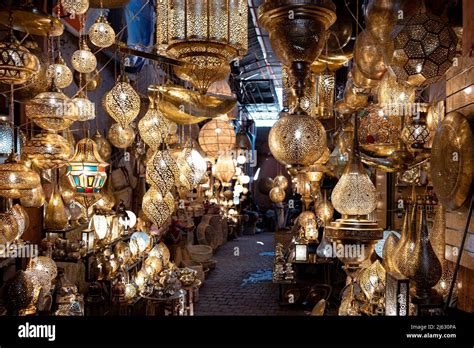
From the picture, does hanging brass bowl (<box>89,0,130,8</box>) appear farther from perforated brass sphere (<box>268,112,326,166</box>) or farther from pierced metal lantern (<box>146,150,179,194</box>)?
→ perforated brass sphere (<box>268,112,326,166</box>)

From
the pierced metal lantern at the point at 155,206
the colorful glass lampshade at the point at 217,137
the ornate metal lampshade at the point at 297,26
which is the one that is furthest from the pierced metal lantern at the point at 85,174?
the ornate metal lampshade at the point at 297,26

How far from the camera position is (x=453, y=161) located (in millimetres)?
1696

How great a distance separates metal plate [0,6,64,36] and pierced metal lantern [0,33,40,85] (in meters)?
0.09

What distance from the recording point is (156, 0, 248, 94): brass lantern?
138cm

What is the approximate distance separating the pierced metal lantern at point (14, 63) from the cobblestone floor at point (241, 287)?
5288mm

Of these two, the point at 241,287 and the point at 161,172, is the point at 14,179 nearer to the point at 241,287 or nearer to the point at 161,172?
the point at 161,172

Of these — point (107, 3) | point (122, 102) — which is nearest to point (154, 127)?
point (122, 102)

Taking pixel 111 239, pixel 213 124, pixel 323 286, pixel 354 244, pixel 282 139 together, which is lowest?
pixel 323 286

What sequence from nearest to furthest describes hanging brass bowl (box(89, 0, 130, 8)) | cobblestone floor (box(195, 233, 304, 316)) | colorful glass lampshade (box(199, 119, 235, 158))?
hanging brass bowl (box(89, 0, 130, 8))
colorful glass lampshade (box(199, 119, 235, 158))
cobblestone floor (box(195, 233, 304, 316))

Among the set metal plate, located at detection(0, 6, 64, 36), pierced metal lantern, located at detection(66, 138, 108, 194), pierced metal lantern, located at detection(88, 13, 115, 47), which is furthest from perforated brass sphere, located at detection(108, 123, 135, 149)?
metal plate, located at detection(0, 6, 64, 36)

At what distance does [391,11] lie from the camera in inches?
61.9

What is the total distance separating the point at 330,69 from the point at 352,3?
1.88 ft

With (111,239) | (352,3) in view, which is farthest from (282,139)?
(111,239)

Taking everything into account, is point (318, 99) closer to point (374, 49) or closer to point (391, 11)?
point (374, 49)
